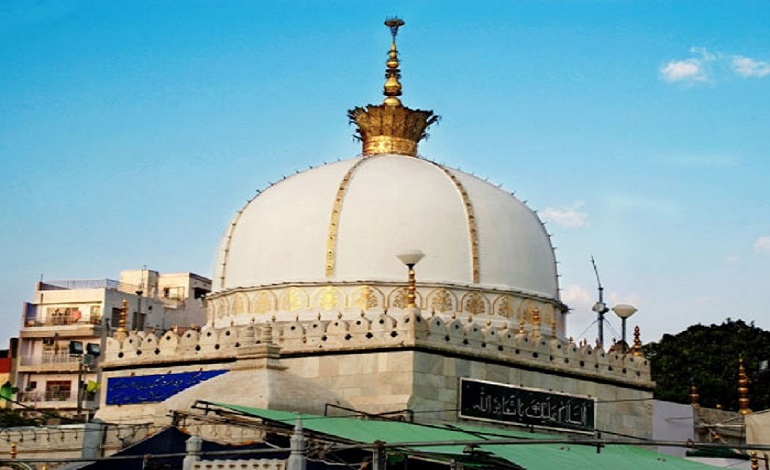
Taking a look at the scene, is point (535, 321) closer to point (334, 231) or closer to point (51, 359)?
point (334, 231)

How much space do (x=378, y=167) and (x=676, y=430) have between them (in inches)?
398

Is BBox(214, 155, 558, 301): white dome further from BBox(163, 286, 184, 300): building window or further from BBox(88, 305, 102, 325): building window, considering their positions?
BBox(163, 286, 184, 300): building window

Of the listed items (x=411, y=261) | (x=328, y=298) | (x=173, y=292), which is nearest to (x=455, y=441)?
(x=411, y=261)

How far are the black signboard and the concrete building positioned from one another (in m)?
28.1

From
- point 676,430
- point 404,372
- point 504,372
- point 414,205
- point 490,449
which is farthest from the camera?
point 676,430

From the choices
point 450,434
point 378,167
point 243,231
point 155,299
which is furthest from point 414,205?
point 155,299

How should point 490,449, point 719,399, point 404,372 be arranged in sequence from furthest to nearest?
point 719,399, point 404,372, point 490,449

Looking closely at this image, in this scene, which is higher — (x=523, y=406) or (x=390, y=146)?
(x=390, y=146)

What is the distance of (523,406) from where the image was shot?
2617cm

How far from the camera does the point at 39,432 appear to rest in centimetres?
2542

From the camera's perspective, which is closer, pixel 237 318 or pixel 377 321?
pixel 377 321

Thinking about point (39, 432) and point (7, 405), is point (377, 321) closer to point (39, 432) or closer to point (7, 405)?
point (39, 432)

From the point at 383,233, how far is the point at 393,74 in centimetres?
739

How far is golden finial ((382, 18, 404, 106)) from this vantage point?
111ft
